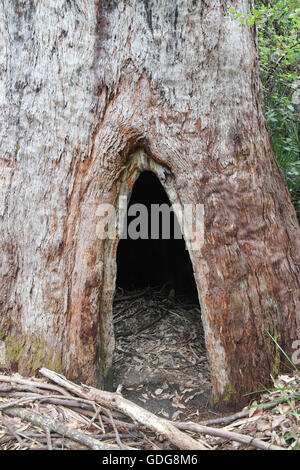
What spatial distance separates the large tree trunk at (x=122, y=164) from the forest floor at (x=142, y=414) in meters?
0.16

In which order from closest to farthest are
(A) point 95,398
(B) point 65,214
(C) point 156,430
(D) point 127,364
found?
1. (C) point 156,430
2. (A) point 95,398
3. (B) point 65,214
4. (D) point 127,364

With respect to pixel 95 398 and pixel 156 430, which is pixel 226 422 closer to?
pixel 156 430

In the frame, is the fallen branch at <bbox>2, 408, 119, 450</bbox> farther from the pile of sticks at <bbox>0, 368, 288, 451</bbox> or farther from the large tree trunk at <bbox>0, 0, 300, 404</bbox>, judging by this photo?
the large tree trunk at <bbox>0, 0, 300, 404</bbox>

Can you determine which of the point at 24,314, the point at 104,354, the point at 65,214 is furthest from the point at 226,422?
the point at 65,214

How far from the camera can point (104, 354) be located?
2.62 metres

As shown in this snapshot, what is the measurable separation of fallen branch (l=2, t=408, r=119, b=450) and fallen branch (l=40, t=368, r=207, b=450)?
0.20 meters

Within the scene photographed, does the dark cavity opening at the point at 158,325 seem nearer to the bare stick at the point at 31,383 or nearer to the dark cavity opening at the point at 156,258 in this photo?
the dark cavity opening at the point at 156,258

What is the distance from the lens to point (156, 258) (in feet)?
15.4

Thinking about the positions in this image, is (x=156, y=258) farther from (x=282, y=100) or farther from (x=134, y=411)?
(x=134, y=411)

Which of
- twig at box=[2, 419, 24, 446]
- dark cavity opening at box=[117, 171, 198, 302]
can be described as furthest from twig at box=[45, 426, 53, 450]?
dark cavity opening at box=[117, 171, 198, 302]

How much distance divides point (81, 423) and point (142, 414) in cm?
33

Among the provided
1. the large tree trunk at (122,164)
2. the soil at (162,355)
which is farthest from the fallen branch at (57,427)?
the soil at (162,355)
